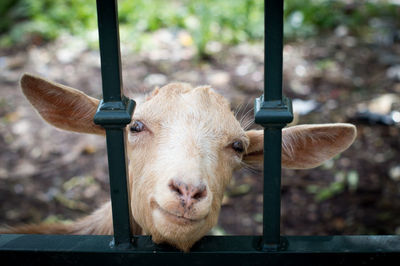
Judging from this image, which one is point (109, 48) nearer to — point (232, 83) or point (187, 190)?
point (187, 190)

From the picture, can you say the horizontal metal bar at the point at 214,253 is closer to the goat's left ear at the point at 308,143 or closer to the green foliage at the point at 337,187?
the goat's left ear at the point at 308,143

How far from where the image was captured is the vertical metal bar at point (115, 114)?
5.88 feet

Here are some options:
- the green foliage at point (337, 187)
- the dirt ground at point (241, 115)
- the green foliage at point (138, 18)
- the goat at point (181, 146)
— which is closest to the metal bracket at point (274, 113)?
the goat at point (181, 146)

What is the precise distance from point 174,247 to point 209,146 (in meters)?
0.59

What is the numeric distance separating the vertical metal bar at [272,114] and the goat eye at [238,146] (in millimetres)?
726

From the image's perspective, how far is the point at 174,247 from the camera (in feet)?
7.06

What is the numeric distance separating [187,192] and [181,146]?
0.36m

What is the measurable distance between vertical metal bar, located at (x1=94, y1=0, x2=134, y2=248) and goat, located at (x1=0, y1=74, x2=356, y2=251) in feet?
0.64

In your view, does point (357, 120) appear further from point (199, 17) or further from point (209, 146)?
point (209, 146)

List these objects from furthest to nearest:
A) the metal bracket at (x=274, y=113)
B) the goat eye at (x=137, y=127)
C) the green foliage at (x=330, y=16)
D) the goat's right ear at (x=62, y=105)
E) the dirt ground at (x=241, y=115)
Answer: the green foliage at (x=330, y=16)
the dirt ground at (x=241, y=115)
the goat eye at (x=137, y=127)
the goat's right ear at (x=62, y=105)
the metal bracket at (x=274, y=113)

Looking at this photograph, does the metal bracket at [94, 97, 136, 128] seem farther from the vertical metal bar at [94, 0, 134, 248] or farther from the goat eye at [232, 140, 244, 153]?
the goat eye at [232, 140, 244, 153]

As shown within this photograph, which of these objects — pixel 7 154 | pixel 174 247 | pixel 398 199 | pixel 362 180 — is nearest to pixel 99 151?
pixel 7 154

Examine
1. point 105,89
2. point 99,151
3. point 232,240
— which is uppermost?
point 105,89

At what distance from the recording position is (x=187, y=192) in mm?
2000
